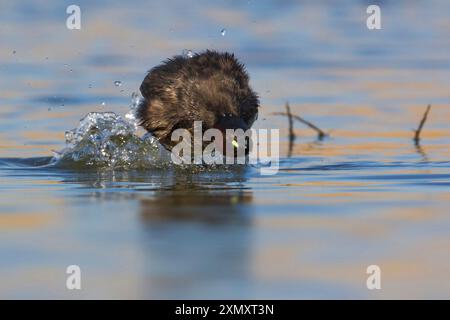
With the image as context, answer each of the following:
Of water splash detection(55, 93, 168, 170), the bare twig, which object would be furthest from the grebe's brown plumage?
the bare twig

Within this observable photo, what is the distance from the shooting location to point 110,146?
30.2ft

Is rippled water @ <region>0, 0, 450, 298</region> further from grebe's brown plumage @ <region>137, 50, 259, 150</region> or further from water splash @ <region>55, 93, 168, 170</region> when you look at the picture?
grebe's brown plumage @ <region>137, 50, 259, 150</region>

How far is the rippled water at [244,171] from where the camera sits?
471 cm

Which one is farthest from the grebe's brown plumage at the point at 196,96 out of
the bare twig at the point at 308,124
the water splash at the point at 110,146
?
the bare twig at the point at 308,124

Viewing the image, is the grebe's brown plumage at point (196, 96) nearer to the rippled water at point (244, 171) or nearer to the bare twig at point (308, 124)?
the rippled water at point (244, 171)

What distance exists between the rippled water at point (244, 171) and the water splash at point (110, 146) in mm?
44

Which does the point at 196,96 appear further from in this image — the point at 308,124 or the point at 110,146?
the point at 308,124

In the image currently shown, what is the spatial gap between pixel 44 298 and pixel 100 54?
10.8 meters

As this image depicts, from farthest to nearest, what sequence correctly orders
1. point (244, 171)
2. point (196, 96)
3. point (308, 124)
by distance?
point (308, 124) < point (196, 96) < point (244, 171)

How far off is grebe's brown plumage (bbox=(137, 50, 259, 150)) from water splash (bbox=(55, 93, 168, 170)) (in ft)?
0.66

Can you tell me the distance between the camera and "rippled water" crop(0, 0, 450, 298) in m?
4.71

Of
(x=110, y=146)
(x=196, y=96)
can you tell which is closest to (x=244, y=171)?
(x=196, y=96)

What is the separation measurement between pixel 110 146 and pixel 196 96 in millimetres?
871

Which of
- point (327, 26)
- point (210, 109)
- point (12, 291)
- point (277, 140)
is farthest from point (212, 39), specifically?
point (12, 291)
